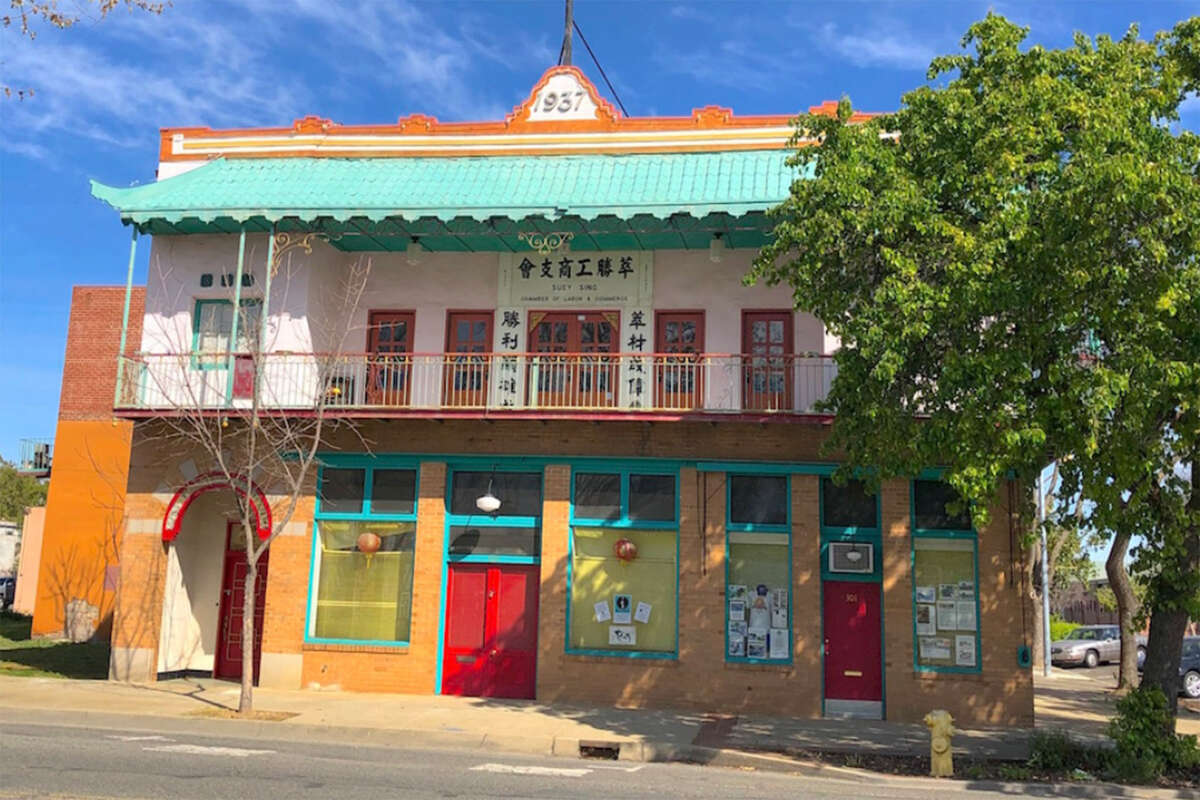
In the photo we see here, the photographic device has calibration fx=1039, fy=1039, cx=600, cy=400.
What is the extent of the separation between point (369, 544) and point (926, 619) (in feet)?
28.5

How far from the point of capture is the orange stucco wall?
90.4 ft

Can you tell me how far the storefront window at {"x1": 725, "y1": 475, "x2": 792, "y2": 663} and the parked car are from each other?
22.1 meters

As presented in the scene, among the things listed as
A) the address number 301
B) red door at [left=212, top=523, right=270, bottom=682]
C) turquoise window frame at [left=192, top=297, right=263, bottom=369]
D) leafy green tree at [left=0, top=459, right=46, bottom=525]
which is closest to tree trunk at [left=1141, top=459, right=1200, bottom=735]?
the address number 301

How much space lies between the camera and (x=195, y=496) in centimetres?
1730

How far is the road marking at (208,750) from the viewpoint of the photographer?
34.4ft

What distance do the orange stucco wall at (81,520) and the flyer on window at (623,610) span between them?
16.6 m

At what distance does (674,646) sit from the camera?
15.9m

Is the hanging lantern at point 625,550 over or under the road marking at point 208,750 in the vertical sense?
over

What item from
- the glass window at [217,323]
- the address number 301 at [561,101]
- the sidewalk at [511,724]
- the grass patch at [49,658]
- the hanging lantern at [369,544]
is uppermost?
the address number 301 at [561,101]

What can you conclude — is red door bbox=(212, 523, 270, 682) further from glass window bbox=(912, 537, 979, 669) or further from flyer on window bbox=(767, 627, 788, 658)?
glass window bbox=(912, 537, 979, 669)

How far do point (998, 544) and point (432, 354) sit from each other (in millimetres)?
9123

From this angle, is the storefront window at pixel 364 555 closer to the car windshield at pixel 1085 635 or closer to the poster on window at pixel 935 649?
the poster on window at pixel 935 649

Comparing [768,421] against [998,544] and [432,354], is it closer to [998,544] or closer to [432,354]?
[998,544]

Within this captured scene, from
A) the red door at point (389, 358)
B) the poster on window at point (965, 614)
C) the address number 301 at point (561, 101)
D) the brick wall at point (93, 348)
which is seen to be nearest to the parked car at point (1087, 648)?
the poster on window at point (965, 614)
